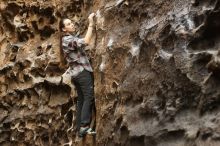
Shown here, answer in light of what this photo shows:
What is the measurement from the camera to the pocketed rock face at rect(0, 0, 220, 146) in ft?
16.3

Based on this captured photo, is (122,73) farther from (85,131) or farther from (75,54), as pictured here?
(85,131)

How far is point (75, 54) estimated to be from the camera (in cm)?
667

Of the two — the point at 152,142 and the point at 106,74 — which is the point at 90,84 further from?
the point at 152,142

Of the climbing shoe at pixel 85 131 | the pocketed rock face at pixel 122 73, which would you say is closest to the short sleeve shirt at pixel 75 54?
the pocketed rock face at pixel 122 73

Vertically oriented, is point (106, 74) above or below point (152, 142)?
above

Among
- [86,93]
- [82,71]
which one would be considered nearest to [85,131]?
[86,93]

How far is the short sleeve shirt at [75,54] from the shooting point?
660 centimetres

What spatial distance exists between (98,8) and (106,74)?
40.0 inches

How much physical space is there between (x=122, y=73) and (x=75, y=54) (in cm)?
79

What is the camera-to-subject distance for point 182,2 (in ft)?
18.0

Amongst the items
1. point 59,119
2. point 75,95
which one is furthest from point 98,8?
point 59,119

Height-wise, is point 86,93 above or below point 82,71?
below

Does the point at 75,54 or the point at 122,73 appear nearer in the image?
the point at 122,73

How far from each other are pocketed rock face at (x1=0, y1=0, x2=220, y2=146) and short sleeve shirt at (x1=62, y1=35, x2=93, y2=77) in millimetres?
188
